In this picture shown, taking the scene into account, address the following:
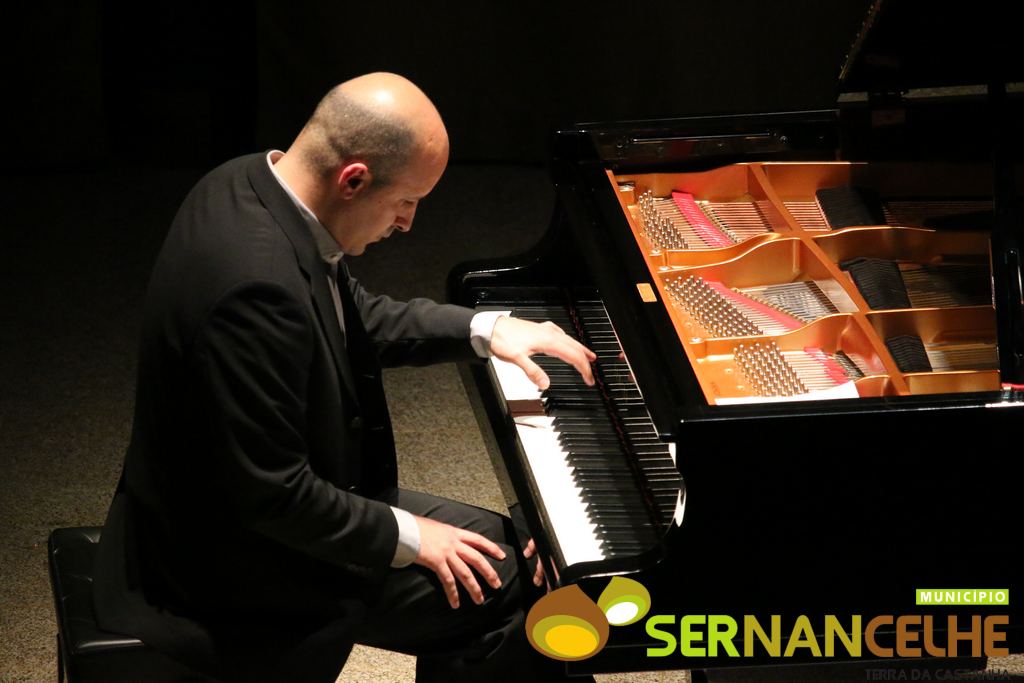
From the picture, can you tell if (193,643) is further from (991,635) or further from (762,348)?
(991,635)

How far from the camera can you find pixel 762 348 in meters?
2.28

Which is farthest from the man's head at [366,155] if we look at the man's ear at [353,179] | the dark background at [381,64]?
the dark background at [381,64]

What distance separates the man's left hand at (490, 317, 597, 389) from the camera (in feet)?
7.56

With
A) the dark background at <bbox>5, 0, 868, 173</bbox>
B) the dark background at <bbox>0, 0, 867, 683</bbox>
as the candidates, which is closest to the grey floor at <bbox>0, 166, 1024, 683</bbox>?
the dark background at <bbox>0, 0, 867, 683</bbox>

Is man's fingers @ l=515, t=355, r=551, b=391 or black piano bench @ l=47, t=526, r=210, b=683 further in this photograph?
man's fingers @ l=515, t=355, r=551, b=391

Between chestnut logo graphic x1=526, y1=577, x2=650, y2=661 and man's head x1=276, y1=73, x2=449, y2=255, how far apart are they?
640 mm

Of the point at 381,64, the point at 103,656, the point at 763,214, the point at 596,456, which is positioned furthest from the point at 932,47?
the point at 381,64

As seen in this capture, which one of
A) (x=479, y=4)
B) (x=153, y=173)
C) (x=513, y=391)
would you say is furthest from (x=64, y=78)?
(x=513, y=391)

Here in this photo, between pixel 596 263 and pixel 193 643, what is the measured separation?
0.95 meters

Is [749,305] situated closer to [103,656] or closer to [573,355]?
[573,355]

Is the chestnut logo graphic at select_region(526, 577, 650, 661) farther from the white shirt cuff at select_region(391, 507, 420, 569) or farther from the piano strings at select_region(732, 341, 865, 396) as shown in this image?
the piano strings at select_region(732, 341, 865, 396)

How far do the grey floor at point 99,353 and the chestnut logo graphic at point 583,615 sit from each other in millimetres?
860

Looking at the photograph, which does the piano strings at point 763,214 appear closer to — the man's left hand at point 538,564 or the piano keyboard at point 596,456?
the piano keyboard at point 596,456

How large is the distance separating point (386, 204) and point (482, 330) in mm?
462
